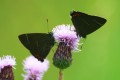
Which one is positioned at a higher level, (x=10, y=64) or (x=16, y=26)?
(x=10, y=64)

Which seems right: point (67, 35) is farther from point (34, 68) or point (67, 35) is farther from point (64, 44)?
point (34, 68)

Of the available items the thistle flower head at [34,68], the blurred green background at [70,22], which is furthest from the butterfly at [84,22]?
the blurred green background at [70,22]

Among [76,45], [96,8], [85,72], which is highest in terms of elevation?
[76,45]

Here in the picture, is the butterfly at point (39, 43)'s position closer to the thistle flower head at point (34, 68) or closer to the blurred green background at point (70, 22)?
the thistle flower head at point (34, 68)

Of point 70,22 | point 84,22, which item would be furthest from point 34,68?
point 70,22

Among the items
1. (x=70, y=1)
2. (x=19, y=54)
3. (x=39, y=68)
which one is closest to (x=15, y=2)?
(x=70, y=1)

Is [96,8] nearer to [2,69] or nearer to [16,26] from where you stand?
[16,26]

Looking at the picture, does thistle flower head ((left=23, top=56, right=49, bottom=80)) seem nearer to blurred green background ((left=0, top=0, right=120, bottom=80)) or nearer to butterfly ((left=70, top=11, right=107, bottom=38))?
butterfly ((left=70, top=11, right=107, bottom=38))
